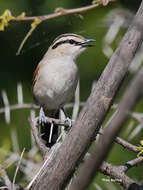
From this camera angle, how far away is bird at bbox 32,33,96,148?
13.9 ft

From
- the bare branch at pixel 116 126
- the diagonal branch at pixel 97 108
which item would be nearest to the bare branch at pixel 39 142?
the diagonal branch at pixel 97 108

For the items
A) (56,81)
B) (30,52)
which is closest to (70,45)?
(56,81)

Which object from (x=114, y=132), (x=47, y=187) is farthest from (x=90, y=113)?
(x=114, y=132)

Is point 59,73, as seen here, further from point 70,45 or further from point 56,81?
point 70,45

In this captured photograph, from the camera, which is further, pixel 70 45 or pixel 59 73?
pixel 70 45

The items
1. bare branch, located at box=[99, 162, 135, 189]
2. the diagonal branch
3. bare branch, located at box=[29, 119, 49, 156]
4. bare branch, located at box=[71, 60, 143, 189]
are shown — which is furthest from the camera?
bare branch, located at box=[29, 119, 49, 156]

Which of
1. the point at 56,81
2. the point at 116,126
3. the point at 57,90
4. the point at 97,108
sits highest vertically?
the point at 116,126

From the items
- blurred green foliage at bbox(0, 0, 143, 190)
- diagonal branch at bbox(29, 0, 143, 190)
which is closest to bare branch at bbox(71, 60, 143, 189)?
diagonal branch at bbox(29, 0, 143, 190)

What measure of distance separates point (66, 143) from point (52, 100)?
2682 mm

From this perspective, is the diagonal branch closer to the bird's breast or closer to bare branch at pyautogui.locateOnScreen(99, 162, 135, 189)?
bare branch at pyautogui.locateOnScreen(99, 162, 135, 189)

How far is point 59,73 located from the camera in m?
4.27

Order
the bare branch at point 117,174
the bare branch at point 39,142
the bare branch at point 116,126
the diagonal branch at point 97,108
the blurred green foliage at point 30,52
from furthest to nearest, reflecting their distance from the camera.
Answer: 1. the blurred green foliage at point 30,52
2. the bare branch at point 39,142
3. the bare branch at point 117,174
4. the diagonal branch at point 97,108
5. the bare branch at point 116,126

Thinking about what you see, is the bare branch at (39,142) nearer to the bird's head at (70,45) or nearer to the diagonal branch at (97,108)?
the diagonal branch at (97,108)

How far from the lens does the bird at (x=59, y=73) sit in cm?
425
